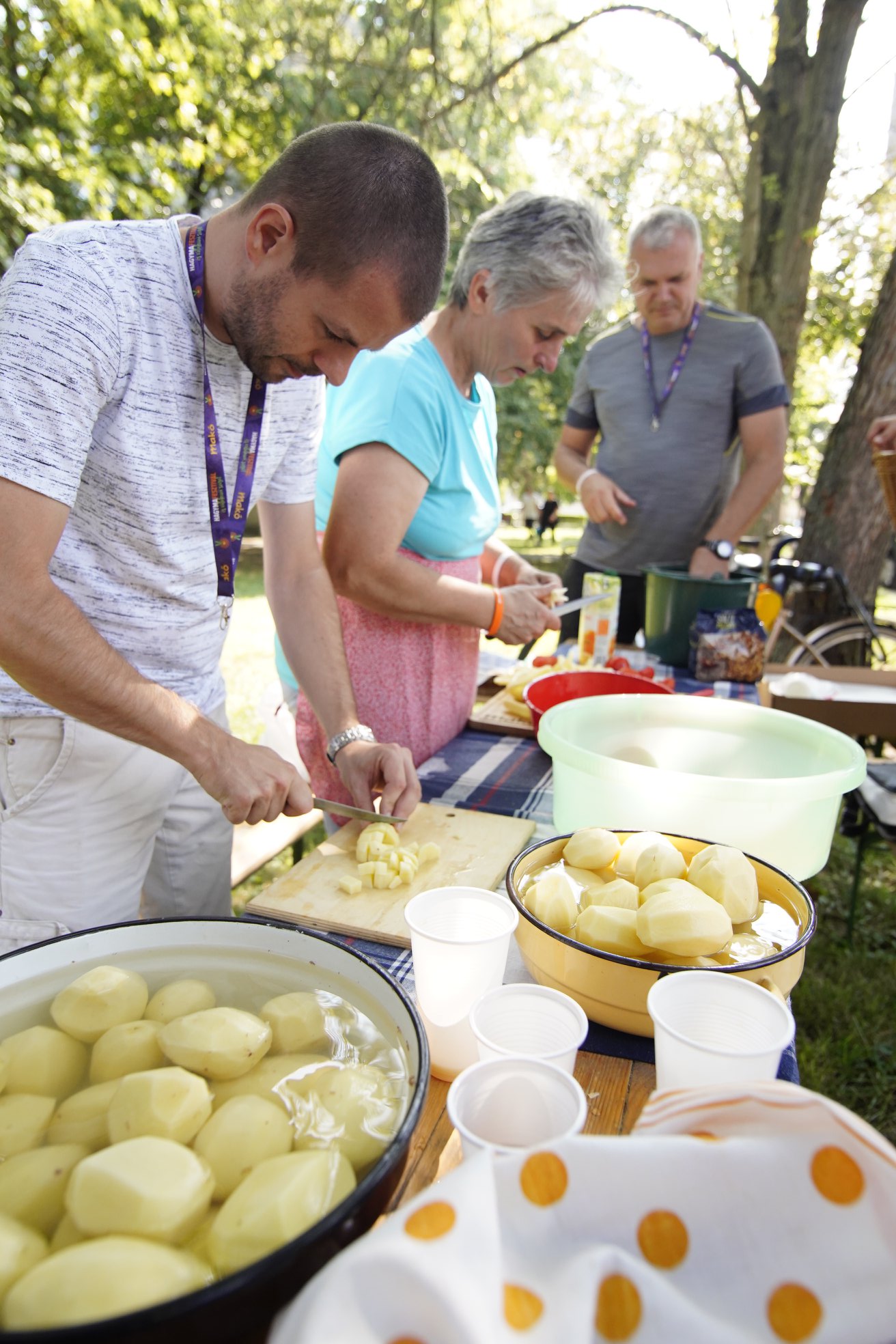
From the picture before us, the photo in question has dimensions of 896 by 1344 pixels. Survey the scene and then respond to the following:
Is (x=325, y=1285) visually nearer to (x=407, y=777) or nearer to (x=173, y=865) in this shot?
(x=407, y=777)

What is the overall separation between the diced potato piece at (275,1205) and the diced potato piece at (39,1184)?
0.42ft

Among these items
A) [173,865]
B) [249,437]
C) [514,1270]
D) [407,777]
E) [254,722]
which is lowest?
[254,722]

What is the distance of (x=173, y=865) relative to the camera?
2059 millimetres

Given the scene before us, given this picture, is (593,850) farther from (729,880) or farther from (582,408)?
(582,408)

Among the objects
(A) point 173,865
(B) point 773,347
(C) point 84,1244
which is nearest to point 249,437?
(A) point 173,865

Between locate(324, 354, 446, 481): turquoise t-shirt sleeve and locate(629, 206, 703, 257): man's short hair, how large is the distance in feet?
5.96

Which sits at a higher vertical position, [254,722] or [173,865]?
[173,865]

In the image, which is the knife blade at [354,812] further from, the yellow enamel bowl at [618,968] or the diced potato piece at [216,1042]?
the diced potato piece at [216,1042]

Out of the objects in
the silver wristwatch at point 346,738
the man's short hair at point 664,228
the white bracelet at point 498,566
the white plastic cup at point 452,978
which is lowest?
the silver wristwatch at point 346,738

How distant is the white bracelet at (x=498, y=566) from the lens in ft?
9.41

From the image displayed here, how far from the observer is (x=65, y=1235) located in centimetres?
57

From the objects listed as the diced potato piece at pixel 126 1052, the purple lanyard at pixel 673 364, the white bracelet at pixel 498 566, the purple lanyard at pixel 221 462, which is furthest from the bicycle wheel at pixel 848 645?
the diced potato piece at pixel 126 1052

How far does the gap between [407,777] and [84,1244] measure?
→ 3.95 ft

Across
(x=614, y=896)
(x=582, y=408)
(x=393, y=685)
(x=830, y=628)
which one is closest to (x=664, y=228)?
(x=582, y=408)
